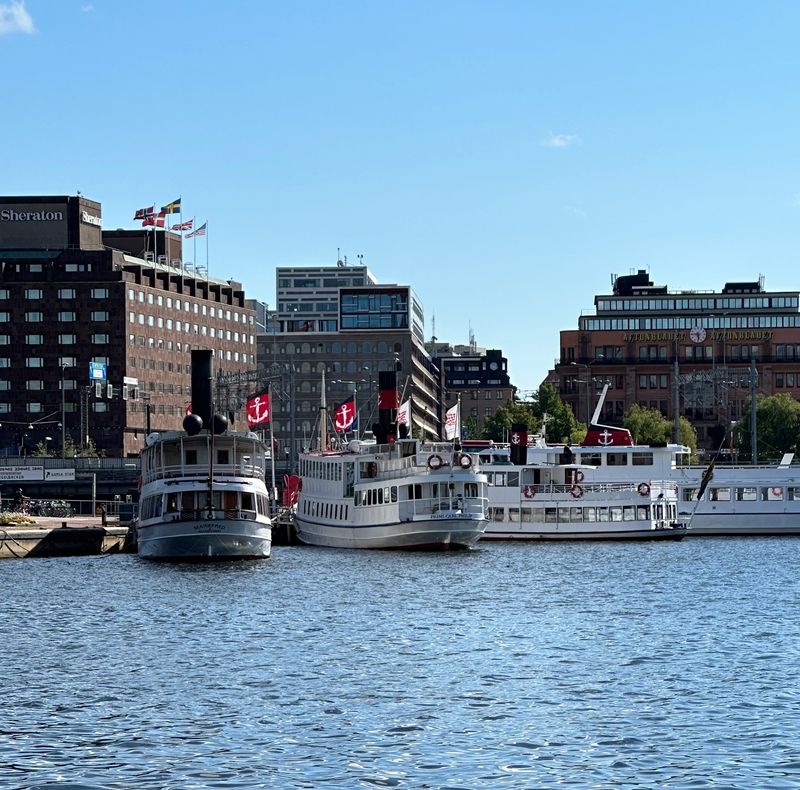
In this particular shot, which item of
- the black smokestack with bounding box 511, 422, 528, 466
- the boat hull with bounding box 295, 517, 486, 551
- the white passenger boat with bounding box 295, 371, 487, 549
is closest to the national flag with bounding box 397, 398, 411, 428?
the white passenger boat with bounding box 295, 371, 487, 549

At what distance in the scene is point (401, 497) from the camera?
327ft

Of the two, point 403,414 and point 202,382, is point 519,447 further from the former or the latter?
point 202,382

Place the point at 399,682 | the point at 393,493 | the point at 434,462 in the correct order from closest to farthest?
the point at 399,682
the point at 434,462
the point at 393,493

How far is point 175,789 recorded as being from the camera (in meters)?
31.2

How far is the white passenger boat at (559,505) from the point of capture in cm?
11238

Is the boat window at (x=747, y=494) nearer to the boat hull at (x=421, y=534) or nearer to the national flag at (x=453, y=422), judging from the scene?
the national flag at (x=453, y=422)

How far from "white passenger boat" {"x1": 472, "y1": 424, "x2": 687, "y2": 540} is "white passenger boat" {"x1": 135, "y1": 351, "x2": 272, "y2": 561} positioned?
976 inches

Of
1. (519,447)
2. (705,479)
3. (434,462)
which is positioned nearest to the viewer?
(434,462)

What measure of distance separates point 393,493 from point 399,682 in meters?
56.5

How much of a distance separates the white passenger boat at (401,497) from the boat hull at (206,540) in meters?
12.3

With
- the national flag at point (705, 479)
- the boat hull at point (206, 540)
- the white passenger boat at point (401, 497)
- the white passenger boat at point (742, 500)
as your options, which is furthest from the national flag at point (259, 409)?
the national flag at point (705, 479)

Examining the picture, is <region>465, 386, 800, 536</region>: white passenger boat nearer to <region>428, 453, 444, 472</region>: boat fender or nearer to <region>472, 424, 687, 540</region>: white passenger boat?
<region>472, 424, 687, 540</region>: white passenger boat

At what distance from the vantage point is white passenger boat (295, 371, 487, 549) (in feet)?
322

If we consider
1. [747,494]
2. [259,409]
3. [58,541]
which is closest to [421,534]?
[259,409]
